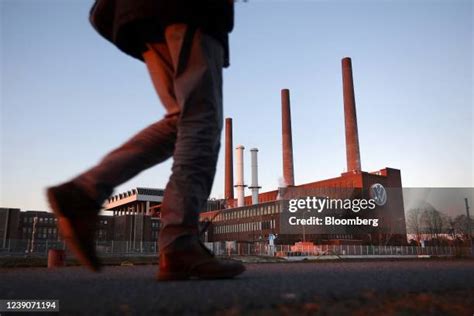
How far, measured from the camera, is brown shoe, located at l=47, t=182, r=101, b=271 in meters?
1.01

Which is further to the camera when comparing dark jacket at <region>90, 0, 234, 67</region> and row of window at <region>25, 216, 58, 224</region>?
row of window at <region>25, 216, 58, 224</region>

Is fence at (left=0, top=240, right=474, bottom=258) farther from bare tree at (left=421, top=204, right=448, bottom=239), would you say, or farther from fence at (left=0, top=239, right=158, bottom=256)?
bare tree at (left=421, top=204, right=448, bottom=239)

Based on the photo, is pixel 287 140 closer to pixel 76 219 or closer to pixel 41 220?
pixel 41 220

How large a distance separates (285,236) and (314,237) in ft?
9.08

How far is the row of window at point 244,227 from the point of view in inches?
1587

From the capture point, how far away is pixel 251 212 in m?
42.8

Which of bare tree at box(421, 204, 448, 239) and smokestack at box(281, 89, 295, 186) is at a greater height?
smokestack at box(281, 89, 295, 186)

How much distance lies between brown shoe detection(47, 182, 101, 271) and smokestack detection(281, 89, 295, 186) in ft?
118

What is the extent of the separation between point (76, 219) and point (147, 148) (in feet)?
0.99

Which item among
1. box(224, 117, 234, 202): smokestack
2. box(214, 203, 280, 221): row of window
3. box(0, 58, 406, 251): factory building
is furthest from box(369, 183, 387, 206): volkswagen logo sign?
box(224, 117, 234, 202): smokestack

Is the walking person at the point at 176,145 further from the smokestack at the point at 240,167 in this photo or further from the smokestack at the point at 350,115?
the smokestack at the point at 240,167

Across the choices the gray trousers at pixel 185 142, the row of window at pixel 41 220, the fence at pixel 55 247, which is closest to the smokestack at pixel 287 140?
the fence at pixel 55 247

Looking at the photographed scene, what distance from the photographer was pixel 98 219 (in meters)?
1.06

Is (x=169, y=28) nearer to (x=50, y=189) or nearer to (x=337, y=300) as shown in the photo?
(x=50, y=189)
